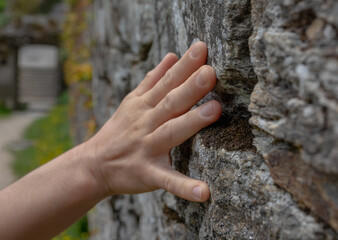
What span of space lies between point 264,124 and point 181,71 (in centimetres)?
35

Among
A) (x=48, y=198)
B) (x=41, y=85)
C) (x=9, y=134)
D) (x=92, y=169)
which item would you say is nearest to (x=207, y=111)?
(x=92, y=169)

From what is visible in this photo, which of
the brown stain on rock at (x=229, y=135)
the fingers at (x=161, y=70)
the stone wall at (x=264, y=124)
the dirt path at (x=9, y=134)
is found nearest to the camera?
the stone wall at (x=264, y=124)

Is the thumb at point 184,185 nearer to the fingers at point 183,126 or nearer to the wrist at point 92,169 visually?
the fingers at point 183,126

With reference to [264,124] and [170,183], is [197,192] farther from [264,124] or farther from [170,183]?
[264,124]

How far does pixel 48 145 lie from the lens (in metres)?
7.46

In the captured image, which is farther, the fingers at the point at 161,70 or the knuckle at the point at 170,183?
the fingers at the point at 161,70

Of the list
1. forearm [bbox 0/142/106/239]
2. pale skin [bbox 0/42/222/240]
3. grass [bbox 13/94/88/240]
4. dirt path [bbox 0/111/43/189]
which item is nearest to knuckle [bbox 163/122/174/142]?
pale skin [bbox 0/42/222/240]

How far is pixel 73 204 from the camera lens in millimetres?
1356

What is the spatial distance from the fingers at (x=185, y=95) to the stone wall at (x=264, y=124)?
4cm

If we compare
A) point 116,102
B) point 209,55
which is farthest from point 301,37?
point 116,102

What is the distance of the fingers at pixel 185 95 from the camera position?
1024 millimetres

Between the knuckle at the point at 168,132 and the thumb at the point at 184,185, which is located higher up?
the knuckle at the point at 168,132

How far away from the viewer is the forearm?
1326 millimetres

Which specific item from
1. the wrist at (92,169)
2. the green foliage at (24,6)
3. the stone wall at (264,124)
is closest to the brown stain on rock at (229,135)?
the stone wall at (264,124)
